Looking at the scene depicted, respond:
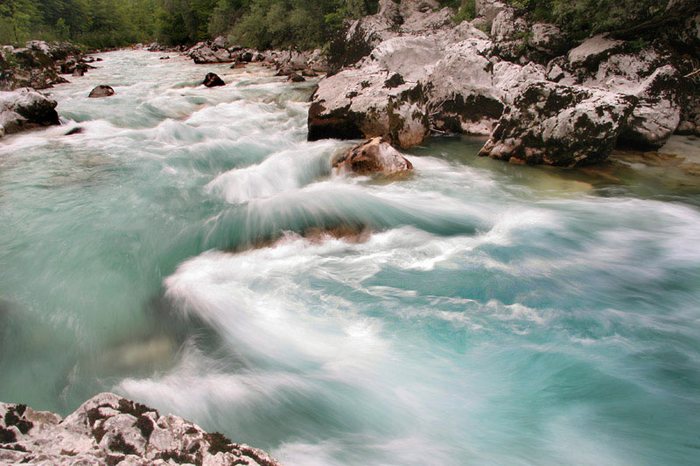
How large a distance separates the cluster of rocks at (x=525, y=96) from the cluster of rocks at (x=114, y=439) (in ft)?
21.9

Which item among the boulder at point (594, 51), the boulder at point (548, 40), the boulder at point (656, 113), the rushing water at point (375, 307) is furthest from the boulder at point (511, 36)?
the rushing water at point (375, 307)

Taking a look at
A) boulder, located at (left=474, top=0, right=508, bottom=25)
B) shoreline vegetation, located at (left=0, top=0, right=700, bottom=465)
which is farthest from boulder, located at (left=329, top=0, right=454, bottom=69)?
boulder, located at (left=474, top=0, right=508, bottom=25)

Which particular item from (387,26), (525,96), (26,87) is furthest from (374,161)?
(26,87)

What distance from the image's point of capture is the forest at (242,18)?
9.44 meters

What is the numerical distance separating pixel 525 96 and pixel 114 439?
7.38 meters

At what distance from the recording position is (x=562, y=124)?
6.61 meters

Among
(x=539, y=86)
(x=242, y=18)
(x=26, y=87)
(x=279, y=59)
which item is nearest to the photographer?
(x=539, y=86)

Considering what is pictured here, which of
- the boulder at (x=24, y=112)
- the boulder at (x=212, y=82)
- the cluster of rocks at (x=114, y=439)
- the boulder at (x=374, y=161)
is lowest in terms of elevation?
the cluster of rocks at (x=114, y=439)

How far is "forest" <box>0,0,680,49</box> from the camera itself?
31.0 feet

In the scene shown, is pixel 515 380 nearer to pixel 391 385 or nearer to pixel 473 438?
pixel 473 438

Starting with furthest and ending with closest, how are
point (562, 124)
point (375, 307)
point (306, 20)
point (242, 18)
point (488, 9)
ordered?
point (242, 18) → point (306, 20) → point (488, 9) → point (562, 124) → point (375, 307)

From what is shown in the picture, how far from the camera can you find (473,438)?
8.16ft

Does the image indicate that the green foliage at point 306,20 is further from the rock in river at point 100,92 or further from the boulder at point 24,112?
the boulder at point 24,112

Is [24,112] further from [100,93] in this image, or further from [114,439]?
[114,439]
